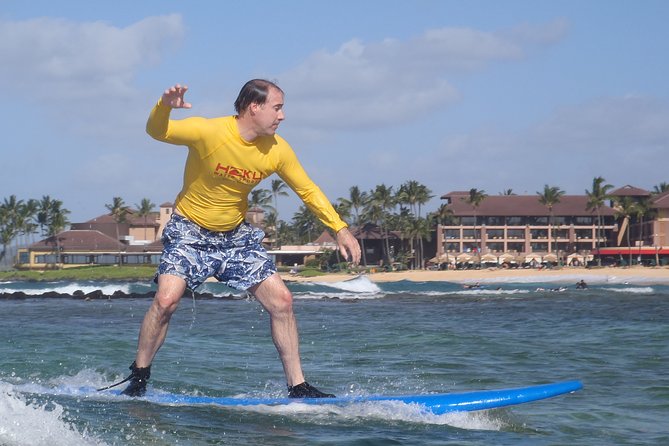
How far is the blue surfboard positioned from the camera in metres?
6.86

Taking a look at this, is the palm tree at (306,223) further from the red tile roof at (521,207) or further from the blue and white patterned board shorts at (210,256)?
the blue and white patterned board shorts at (210,256)

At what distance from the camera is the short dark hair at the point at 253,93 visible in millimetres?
6863

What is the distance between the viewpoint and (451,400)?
6.99 meters

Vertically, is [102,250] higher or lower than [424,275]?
higher

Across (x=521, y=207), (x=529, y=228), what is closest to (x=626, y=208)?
(x=529, y=228)

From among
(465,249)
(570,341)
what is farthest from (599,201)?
(570,341)

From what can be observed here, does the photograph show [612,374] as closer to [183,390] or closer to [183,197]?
[183,390]

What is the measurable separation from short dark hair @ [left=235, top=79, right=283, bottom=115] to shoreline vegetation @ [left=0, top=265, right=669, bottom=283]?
75868 mm

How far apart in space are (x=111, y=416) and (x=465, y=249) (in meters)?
106

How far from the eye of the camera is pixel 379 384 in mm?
9930

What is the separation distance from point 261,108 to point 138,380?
2.35 metres

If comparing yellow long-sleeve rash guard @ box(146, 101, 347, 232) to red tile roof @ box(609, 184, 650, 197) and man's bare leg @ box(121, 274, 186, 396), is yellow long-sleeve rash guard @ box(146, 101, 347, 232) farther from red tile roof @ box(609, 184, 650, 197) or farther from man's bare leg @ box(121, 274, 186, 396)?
red tile roof @ box(609, 184, 650, 197)

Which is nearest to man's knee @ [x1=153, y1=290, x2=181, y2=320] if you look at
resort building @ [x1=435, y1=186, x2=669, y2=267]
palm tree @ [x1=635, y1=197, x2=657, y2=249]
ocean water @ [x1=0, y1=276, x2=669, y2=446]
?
ocean water @ [x1=0, y1=276, x2=669, y2=446]

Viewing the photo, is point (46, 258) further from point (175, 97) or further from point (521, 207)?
point (175, 97)
